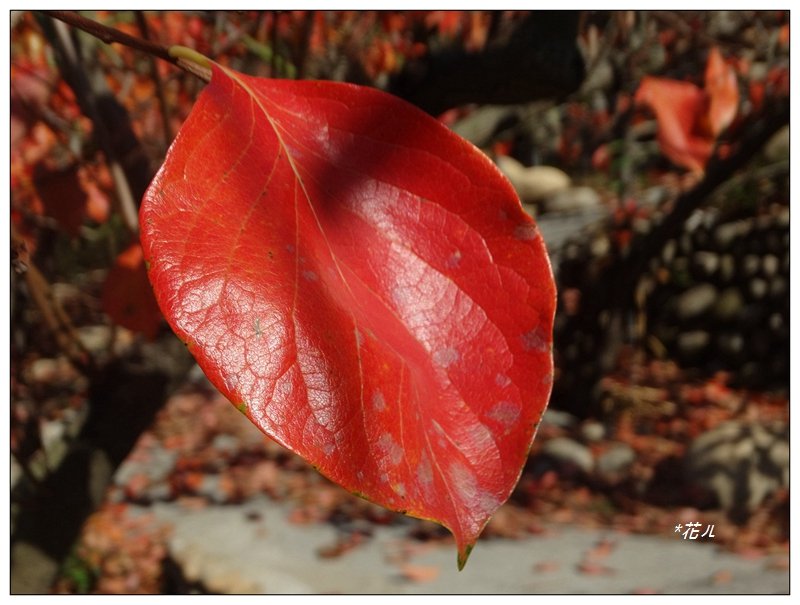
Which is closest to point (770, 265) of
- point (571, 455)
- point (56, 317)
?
point (571, 455)

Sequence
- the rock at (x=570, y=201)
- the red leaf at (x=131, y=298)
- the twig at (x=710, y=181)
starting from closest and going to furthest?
1. the red leaf at (x=131, y=298)
2. the twig at (x=710, y=181)
3. the rock at (x=570, y=201)

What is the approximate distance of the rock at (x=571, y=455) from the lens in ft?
7.73

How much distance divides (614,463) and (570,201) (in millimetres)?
1240

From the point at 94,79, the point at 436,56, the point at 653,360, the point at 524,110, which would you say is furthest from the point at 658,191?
the point at 94,79

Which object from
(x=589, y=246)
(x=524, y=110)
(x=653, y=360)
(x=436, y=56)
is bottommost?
(x=653, y=360)

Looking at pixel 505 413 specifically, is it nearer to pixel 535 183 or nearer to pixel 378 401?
pixel 378 401

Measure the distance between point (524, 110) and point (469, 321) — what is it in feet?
3.42

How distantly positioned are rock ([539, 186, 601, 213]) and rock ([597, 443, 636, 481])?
44.8 inches

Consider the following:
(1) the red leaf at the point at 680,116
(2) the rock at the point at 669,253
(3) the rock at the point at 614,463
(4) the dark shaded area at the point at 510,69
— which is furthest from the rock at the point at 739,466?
(4) the dark shaded area at the point at 510,69

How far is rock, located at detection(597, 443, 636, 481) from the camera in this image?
2338 mm

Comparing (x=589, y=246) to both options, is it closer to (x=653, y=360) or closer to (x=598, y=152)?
(x=653, y=360)

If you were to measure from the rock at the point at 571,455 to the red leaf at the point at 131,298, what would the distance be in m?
1.79

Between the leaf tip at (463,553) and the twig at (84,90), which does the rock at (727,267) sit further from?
the leaf tip at (463,553)

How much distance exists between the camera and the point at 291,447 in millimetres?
255
